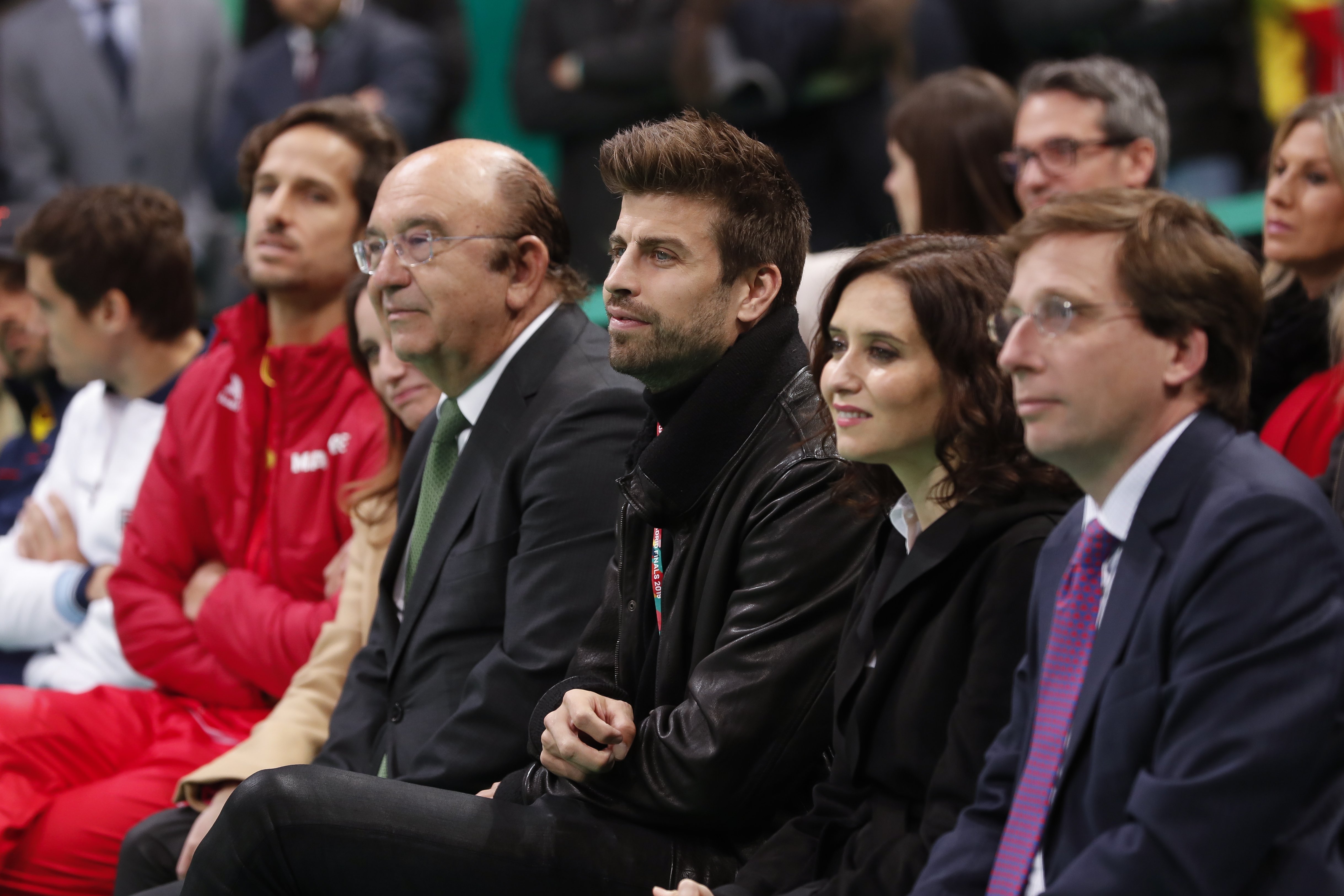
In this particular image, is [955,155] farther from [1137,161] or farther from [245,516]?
[245,516]

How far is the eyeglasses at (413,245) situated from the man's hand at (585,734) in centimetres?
110

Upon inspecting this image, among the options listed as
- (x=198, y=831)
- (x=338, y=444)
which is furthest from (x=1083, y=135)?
(x=198, y=831)

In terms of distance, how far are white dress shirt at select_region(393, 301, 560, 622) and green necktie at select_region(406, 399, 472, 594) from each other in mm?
14

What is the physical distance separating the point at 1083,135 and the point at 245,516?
2.37m

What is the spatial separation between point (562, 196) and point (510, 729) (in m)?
3.70

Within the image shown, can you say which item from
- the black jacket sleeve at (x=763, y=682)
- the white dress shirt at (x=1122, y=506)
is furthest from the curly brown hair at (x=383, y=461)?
the white dress shirt at (x=1122, y=506)

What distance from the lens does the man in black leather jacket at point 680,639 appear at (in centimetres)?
258

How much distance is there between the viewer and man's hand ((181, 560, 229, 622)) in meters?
4.14

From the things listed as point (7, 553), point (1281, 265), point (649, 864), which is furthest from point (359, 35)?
point (649, 864)

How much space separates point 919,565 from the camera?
7.61ft

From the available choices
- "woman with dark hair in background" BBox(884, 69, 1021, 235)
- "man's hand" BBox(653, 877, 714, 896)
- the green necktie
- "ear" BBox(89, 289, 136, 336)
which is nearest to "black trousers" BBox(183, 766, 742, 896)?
"man's hand" BBox(653, 877, 714, 896)

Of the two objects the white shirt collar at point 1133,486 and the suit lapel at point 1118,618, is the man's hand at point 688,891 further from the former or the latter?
the white shirt collar at point 1133,486

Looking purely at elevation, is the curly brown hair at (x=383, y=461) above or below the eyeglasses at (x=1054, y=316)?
below

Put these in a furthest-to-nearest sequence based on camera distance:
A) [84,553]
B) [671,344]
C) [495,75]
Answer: [495,75]
[84,553]
[671,344]
